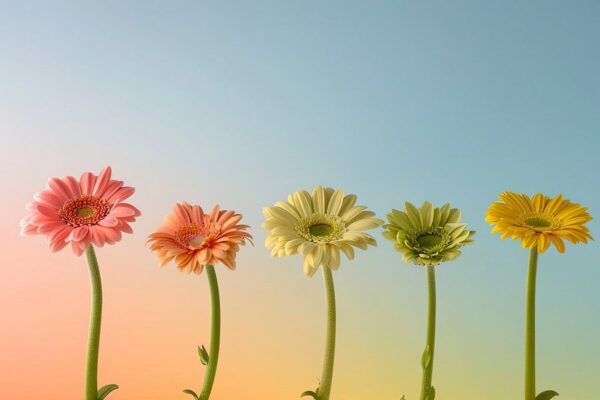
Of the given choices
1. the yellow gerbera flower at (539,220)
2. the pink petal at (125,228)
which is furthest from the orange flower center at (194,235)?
the yellow gerbera flower at (539,220)

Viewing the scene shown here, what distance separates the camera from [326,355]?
243cm

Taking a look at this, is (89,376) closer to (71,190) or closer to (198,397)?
(198,397)

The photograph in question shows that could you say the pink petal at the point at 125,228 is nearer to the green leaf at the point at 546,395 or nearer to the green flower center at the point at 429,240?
the green flower center at the point at 429,240

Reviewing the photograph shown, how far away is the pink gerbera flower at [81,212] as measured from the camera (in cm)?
235

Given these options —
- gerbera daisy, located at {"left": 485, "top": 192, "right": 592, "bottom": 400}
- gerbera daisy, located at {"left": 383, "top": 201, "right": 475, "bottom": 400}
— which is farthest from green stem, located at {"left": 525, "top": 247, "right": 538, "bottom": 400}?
gerbera daisy, located at {"left": 383, "top": 201, "right": 475, "bottom": 400}

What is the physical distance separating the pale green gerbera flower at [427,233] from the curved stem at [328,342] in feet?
0.86

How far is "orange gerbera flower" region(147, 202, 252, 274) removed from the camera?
7.89 ft

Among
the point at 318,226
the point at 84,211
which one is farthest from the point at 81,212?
the point at 318,226

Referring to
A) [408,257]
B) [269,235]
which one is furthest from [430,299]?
[269,235]

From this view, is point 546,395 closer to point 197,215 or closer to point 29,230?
point 197,215

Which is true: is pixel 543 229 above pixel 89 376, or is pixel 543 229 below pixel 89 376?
above

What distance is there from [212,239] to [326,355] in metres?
0.48

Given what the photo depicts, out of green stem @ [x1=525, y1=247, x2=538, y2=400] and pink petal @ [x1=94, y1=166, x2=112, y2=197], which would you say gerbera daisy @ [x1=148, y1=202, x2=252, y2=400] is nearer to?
pink petal @ [x1=94, y1=166, x2=112, y2=197]

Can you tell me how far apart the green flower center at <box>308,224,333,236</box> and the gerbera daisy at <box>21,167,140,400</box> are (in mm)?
518
